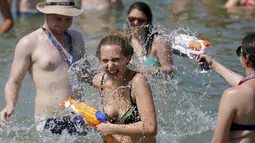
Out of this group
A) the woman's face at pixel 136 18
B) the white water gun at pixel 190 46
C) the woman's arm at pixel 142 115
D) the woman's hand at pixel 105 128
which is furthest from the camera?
the woman's face at pixel 136 18

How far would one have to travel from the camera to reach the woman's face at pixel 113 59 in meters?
4.28

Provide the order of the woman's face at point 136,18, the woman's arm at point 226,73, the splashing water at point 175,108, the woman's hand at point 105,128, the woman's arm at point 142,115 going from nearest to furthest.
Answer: the woman's arm at point 142,115
the woman's hand at point 105,128
the woman's arm at point 226,73
the splashing water at point 175,108
the woman's face at point 136,18

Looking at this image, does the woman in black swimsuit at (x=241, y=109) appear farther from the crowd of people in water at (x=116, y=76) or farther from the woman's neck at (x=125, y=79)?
the woman's neck at (x=125, y=79)

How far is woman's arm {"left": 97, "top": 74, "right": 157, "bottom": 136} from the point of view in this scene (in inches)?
165

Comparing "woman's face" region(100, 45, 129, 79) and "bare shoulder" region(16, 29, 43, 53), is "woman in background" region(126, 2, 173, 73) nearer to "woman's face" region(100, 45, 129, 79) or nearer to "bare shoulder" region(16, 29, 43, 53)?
"bare shoulder" region(16, 29, 43, 53)

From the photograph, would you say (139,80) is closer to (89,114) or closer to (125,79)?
(125,79)

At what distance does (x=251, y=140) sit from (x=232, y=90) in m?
0.43

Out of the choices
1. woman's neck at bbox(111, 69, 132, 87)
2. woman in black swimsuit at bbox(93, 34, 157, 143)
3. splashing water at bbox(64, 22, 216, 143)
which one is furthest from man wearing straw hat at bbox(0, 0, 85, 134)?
woman's neck at bbox(111, 69, 132, 87)

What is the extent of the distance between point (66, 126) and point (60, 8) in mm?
1044

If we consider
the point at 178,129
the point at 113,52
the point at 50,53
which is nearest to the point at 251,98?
the point at 113,52

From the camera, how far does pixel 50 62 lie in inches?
207

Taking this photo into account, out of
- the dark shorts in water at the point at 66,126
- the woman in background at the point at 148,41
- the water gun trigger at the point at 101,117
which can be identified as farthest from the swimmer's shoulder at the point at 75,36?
the woman in background at the point at 148,41

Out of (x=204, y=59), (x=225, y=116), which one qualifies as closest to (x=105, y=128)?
(x=225, y=116)

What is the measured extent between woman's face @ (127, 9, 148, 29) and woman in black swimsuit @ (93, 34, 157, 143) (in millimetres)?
2610
